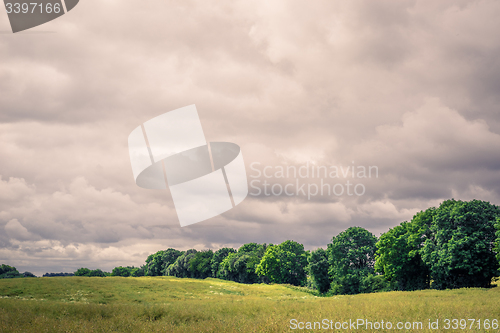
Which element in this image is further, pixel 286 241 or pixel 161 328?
pixel 286 241

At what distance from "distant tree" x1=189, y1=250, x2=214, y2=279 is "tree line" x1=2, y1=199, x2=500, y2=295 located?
4460 centimetres

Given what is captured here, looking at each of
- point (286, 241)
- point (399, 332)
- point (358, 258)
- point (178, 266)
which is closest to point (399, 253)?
point (358, 258)

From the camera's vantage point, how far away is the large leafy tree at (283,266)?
9300 centimetres

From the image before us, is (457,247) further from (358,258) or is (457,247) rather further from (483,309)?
(483,309)

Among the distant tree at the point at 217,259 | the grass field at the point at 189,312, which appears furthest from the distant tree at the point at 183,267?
the grass field at the point at 189,312

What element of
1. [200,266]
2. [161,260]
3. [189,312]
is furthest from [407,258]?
[161,260]

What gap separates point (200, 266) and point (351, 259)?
83.1 metres

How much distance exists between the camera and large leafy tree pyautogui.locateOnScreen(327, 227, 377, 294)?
223ft

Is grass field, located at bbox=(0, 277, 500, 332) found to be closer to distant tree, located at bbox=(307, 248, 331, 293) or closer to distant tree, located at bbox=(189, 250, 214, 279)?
distant tree, located at bbox=(307, 248, 331, 293)

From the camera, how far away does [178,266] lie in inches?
5586

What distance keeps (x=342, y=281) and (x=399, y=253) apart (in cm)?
1506

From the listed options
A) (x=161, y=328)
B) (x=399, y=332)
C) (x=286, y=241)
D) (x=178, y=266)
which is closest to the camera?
(x=399, y=332)

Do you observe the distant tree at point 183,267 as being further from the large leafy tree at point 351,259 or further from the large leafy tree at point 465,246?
the large leafy tree at point 465,246

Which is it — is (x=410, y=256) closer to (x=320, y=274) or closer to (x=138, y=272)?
(x=320, y=274)
